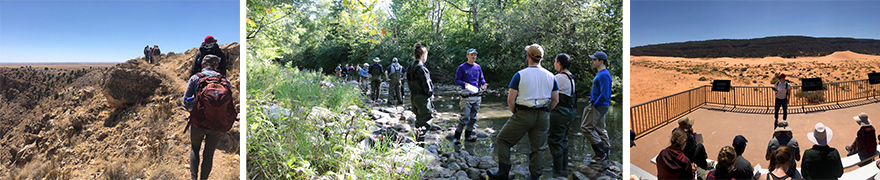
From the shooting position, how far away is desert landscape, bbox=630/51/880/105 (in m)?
3.08

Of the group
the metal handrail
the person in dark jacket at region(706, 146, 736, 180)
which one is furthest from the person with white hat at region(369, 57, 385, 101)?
the person in dark jacket at region(706, 146, 736, 180)

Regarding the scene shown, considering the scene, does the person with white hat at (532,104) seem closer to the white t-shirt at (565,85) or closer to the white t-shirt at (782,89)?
the white t-shirt at (565,85)

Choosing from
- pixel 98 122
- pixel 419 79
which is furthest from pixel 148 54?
pixel 419 79

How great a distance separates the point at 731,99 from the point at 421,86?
299cm

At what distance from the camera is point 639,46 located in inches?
139

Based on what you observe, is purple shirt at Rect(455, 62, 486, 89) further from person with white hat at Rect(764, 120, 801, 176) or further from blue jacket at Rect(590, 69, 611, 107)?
person with white hat at Rect(764, 120, 801, 176)

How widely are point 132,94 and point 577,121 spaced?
6.34 meters

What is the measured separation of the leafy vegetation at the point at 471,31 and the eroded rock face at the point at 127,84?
2702 millimetres

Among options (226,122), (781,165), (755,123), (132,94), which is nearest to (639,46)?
(755,123)

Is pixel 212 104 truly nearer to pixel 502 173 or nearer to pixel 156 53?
pixel 156 53

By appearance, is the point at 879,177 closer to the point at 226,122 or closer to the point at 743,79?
the point at 743,79

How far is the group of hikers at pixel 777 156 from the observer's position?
2.51 metres

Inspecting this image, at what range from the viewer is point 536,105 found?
108 inches

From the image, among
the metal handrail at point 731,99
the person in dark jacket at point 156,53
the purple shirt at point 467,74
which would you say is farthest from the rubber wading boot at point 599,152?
the person in dark jacket at point 156,53
